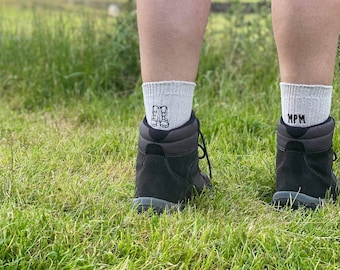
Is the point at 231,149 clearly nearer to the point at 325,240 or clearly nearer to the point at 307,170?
the point at 307,170

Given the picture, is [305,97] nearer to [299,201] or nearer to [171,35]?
[299,201]

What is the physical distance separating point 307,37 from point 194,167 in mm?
458

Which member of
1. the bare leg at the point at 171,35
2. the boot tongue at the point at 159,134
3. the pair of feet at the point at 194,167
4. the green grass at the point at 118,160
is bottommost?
the green grass at the point at 118,160

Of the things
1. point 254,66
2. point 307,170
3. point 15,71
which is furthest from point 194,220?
point 15,71

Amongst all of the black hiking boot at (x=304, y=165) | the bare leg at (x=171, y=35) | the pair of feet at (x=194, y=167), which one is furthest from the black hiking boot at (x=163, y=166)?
the black hiking boot at (x=304, y=165)

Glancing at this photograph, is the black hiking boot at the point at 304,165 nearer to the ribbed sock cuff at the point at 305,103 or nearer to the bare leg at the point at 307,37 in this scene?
the ribbed sock cuff at the point at 305,103

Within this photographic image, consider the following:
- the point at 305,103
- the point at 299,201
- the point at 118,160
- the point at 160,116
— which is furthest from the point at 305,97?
the point at 118,160

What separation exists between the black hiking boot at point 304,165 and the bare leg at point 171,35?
0.33 meters

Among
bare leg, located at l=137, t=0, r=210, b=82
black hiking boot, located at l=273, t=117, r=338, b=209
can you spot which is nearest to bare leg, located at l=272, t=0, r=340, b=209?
black hiking boot, located at l=273, t=117, r=338, b=209

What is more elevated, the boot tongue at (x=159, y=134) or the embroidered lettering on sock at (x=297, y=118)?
the embroidered lettering on sock at (x=297, y=118)

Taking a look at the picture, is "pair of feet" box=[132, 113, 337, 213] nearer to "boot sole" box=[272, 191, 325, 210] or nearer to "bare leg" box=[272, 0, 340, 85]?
"boot sole" box=[272, 191, 325, 210]

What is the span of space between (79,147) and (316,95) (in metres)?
0.91

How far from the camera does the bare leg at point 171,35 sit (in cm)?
152

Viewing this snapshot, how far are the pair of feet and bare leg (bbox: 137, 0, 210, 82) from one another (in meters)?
0.15
